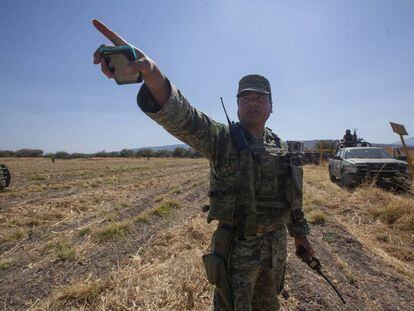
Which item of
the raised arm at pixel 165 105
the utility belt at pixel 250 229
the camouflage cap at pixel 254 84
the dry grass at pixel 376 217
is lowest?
the dry grass at pixel 376 217

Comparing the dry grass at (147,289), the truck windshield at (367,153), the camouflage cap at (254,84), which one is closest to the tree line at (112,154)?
the truck windshield at (367,153)

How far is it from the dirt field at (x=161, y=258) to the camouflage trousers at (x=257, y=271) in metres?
1.43

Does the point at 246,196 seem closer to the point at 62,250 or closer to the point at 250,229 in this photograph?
the point at 250,229

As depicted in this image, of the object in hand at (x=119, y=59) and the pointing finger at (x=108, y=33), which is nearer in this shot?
the object in hand at (x=119, y=59)

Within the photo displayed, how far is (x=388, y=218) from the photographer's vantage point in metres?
6.85

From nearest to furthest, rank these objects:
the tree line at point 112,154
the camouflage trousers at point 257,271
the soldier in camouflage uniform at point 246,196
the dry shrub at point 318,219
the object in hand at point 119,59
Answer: the object in hand at point 119,59, the soldier in camouflage uniform at point 246,196, the camouflage trousers at point 257,271, the dry shrub at point 318,219, the tree line at point 112,154

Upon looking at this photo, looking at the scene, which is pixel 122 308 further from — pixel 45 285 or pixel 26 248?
pixel 26 248

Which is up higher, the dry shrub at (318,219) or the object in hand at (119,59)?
the object in hand at (119,59)

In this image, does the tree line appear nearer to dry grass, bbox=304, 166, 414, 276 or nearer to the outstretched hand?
dry grass, bbox=304, 166, 414, 276

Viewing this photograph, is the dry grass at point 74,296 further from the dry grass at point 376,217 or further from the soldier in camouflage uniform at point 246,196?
the dry grass at point 376,217

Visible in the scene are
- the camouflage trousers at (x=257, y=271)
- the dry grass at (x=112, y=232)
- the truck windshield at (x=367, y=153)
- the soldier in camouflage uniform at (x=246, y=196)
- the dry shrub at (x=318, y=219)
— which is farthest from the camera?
the truck windshield at (x=367, y=153)

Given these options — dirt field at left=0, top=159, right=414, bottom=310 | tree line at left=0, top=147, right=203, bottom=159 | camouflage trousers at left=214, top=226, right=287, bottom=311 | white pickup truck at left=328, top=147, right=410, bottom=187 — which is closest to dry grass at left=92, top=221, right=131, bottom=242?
dirt field at left=0, top=159, right=414, bottom=310

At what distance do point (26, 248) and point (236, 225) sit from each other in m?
4.97

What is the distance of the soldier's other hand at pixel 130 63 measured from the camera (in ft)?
4.36
